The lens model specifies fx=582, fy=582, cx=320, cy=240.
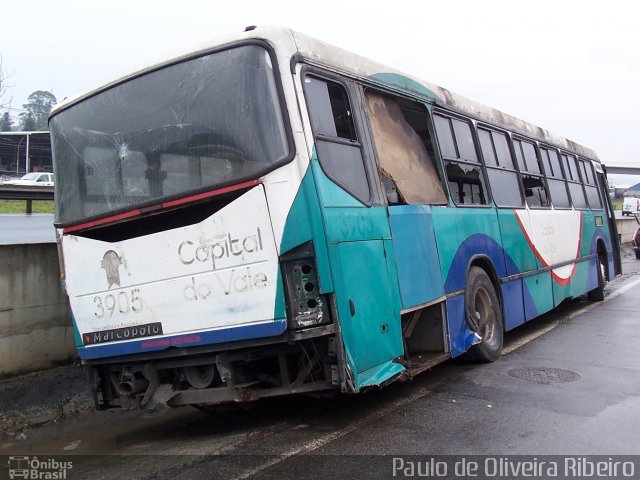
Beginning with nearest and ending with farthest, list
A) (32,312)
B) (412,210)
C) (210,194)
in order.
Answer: (210,194) < (412,210) < (32,312)

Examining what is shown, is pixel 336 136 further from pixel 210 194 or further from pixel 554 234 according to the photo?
pixel 554 234

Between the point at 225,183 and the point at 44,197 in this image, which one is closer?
the point at 225,183

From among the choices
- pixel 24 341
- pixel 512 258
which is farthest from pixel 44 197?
pixel 512 258

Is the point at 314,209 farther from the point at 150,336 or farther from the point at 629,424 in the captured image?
the point at 629,424

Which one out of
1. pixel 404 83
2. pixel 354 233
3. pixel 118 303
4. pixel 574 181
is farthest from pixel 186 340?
pixel 574 181

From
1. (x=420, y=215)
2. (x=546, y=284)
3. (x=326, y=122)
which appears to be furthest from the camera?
(x=546, y=284)

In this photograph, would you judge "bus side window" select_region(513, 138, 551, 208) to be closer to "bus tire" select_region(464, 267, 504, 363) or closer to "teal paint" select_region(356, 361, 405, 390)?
"bus tire" select_region(464, 267, 504, 363)

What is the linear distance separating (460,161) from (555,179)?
3876mm

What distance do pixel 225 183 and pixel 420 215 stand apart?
2.07 meters

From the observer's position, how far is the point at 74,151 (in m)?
5.16

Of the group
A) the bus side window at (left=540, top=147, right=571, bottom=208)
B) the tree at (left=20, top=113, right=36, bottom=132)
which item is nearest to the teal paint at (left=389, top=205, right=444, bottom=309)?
the bus side window at (left=540, top=147, right=571, bottom=208)

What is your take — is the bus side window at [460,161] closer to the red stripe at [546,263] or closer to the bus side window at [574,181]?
the red stripe at [546,263]

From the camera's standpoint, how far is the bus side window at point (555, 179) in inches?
377

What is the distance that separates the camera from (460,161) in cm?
678
